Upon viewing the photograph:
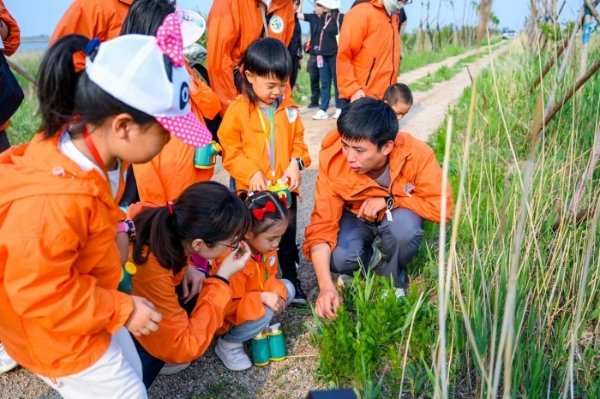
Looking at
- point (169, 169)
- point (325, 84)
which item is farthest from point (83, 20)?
point (325, 84)

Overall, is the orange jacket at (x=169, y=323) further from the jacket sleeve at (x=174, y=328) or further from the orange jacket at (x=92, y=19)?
the orange jacket at (x=92, y=19)

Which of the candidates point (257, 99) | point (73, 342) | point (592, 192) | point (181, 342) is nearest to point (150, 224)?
point (181, 342)

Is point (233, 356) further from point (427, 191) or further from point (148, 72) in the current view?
point (148, 72)

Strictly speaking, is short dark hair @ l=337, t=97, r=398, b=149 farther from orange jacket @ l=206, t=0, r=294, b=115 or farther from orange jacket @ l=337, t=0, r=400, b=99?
orange jacket @ l=337, t=0, r=400, b=99

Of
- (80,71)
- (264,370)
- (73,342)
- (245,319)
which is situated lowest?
(264,370)

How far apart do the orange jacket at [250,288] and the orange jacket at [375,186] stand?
27 cm

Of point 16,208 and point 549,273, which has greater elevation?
point 16,208

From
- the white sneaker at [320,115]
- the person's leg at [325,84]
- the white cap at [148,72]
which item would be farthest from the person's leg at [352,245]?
the person's leg at [325,84]

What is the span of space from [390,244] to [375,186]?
29 centimetres

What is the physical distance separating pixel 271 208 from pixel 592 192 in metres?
1.65

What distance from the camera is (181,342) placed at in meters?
1.88

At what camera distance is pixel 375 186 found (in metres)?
2.66

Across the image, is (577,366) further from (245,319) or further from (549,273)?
(245,319)

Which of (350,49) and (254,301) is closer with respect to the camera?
(254,301)
